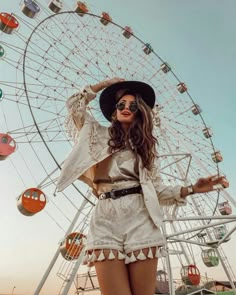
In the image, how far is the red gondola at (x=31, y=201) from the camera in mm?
8584

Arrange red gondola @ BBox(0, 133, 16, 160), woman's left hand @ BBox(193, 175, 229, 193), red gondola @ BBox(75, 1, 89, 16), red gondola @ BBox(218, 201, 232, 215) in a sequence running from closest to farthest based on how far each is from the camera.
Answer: woman's left hand @ BBox(193, 175, 229, 193), red gondola @ BBox(0, 133, 16, 160), red gondola @ BBox(75, 1, 89, 16), red gondola @ BBox(218, 201, 232, 215)

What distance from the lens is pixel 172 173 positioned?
36.4 ft

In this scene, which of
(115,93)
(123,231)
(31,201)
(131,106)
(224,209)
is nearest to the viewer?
(123,231)

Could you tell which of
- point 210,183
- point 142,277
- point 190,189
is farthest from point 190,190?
point 142,277

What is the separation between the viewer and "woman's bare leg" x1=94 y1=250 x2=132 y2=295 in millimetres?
1651

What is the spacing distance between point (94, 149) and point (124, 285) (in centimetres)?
89

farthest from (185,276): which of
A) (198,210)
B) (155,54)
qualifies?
(155,54)

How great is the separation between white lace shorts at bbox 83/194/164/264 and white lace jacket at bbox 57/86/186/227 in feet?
0.21

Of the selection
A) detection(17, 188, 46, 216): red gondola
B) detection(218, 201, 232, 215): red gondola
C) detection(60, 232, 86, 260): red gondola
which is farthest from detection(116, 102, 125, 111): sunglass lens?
detection(218, 201, 232, 215): red gondola

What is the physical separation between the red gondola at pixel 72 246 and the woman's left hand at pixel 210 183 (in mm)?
7756

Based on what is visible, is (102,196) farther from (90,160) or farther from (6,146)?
(6,146)

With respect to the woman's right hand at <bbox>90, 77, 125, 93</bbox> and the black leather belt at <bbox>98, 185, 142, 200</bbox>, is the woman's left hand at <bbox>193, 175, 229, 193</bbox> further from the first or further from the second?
the woman's right hand at <bbox>90, 77, 125, 93</bbox>

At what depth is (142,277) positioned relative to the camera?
1.73 m

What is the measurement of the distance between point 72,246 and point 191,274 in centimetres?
634
